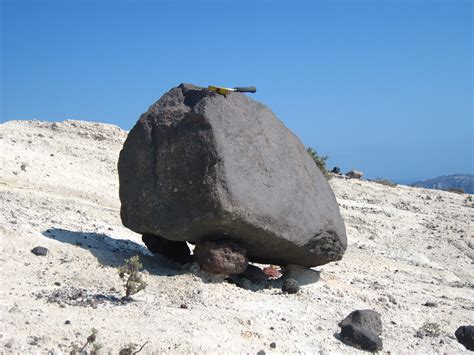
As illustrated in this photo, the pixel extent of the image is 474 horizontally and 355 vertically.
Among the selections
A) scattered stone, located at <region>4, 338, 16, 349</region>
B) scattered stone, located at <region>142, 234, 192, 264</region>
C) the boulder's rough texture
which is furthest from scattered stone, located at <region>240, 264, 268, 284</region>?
scattered stone, located at <region>4, 338, 16, 349</region>

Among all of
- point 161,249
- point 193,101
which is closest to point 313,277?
point 161,249

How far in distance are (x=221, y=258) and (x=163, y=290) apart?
2.65ft

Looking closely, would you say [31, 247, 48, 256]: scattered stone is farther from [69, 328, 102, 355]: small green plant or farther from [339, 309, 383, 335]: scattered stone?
[339, 309, 383, 335]: scattered stone

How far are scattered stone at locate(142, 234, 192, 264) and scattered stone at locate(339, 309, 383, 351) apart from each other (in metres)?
2.45

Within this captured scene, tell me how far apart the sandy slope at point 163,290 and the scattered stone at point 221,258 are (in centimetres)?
16

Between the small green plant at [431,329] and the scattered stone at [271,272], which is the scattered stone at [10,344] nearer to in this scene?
the scattered stone at [271,272]

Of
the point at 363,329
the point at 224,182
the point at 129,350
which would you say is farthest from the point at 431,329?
the point at 129,350

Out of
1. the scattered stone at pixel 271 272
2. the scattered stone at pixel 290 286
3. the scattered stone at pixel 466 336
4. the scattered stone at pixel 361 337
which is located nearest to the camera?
the scattered stone at pixel 361 337

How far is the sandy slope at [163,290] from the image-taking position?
17.8 feet

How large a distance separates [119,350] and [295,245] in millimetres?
3179

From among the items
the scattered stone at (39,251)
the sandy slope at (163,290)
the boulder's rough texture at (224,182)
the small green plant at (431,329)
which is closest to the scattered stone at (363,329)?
the sandy slope at (163,290)

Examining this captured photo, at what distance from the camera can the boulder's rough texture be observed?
6988mm

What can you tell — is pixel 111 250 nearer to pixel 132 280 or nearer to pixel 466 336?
pixel 132 280

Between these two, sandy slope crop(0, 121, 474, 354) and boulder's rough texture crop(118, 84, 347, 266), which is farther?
boulder's rough texture crop(118, 84, 347, 266)
